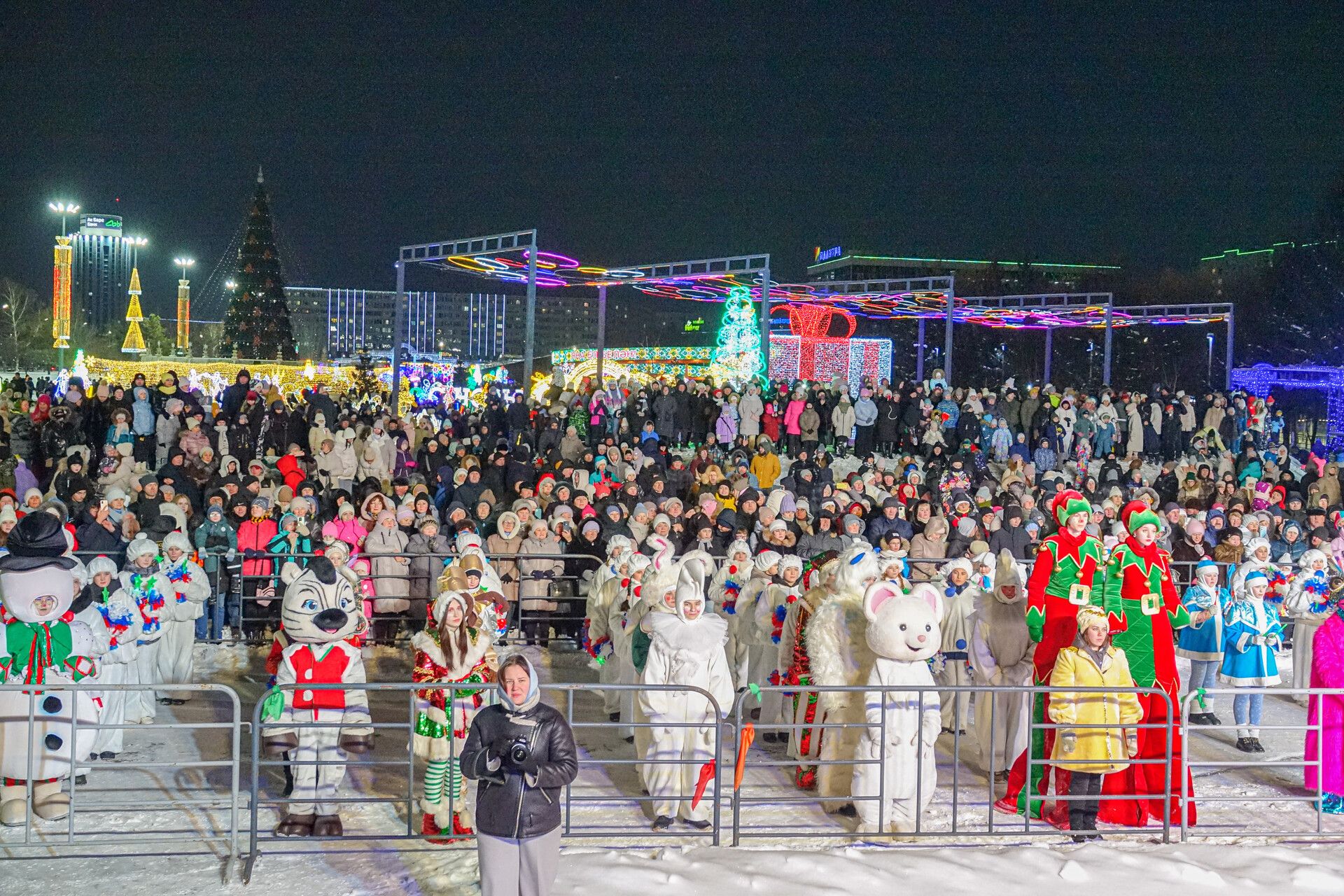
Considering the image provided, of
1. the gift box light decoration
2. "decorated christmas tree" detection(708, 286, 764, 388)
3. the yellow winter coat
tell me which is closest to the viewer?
the yellow winter coat

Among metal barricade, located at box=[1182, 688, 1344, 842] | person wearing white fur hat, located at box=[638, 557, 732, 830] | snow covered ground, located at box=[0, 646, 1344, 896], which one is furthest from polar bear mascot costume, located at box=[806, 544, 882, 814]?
metal barricade, located at box=[1182, 688, 1344, 842]

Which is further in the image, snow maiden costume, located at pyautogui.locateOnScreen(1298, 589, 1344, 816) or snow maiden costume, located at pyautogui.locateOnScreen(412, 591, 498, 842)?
snow maiden costume, located at pyautogui.locateOnScreen(1298, 589, 1344, 816)

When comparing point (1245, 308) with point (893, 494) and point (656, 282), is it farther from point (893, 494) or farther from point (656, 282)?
point (893, 494)

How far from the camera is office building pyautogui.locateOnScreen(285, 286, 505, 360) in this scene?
10544 cm

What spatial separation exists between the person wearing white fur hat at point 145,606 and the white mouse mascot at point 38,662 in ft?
6.63

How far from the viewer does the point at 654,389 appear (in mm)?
21766

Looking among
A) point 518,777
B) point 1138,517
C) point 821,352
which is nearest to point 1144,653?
point 1138,517

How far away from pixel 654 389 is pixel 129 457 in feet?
28.5

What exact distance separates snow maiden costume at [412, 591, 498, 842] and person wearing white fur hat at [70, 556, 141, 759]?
237cm

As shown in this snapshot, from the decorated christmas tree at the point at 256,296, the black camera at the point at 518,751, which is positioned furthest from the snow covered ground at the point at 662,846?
the decorated christmas tree at the point at 256,296

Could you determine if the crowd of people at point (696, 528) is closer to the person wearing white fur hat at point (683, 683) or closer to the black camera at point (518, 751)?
the person wearing white fur hat at point (683, 683)

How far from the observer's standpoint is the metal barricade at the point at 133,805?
6355mm

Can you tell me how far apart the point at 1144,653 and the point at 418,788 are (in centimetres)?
437

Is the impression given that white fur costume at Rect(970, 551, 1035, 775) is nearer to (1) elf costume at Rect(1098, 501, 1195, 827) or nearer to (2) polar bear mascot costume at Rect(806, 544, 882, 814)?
(1) elf costume at Rect(1098, 501, 1195, 827)
